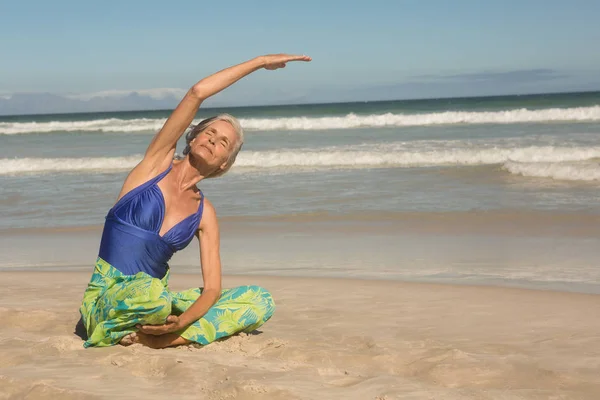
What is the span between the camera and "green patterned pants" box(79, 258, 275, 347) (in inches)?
141

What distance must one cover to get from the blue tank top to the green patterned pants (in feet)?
0.27

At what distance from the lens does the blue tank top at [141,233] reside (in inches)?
146

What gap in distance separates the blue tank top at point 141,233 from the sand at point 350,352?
442mm

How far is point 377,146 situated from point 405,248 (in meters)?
14.0

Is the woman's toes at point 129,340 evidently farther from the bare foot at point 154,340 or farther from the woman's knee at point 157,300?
the woman's knee at point 157,300

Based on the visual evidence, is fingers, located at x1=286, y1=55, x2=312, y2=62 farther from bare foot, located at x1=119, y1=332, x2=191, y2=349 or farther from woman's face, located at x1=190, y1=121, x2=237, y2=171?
Result: bare foot, located at x1=119, y1=332, x2=191, y2=349

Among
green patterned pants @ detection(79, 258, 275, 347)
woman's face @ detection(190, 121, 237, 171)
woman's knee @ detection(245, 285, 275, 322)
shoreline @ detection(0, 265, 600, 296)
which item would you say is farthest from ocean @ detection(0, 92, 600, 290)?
woman's face @ detection(190, 121, 237, 171)

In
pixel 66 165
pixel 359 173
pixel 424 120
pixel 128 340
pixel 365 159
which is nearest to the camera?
pixel 128 340

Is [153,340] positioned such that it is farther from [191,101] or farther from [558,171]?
[558,171]

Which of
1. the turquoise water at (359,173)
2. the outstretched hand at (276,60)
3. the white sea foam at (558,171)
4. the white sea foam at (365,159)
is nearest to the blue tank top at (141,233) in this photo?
the outstretched hand at (276,60)

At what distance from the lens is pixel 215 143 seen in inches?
147

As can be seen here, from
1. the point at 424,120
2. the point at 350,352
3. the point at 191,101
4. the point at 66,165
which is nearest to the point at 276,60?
the point at 191,101

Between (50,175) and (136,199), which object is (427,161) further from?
(136,199)

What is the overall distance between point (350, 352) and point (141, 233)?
4.07 feet
